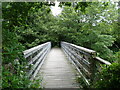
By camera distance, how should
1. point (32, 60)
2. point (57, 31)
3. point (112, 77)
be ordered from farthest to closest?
point (57, 31), point (32, 60), point (112, 77)

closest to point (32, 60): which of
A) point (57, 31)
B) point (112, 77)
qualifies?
point (112, 77)

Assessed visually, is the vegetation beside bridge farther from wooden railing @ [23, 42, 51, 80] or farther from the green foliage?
wooden railing @ [23, 42, 51, 80]

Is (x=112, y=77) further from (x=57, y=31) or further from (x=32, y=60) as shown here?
(x=57, y=31)

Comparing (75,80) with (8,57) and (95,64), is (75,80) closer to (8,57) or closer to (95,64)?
(95,64)

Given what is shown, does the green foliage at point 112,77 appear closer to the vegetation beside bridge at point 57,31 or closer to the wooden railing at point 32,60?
the vegetation beside bridge at point 57,31

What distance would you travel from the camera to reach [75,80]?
3795 millimetres

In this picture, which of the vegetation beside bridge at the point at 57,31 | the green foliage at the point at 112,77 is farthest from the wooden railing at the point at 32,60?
the green foliage at the point at 112,77

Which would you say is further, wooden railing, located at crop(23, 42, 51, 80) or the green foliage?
wooden railing, located at crop(23, 42, 51, 80)

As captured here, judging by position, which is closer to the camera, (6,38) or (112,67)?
(6,38)

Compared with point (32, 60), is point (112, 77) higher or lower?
higher

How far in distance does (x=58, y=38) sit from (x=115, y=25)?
7673 mm

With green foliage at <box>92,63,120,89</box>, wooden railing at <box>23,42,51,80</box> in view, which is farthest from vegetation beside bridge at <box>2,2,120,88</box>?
wooden railing at <box>23,42,51,80</box>

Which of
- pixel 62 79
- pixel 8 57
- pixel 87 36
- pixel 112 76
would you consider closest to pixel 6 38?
pixel 8 57

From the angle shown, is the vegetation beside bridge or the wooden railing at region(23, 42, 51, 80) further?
the wooden railing at region(23, 42, 51, 80)
